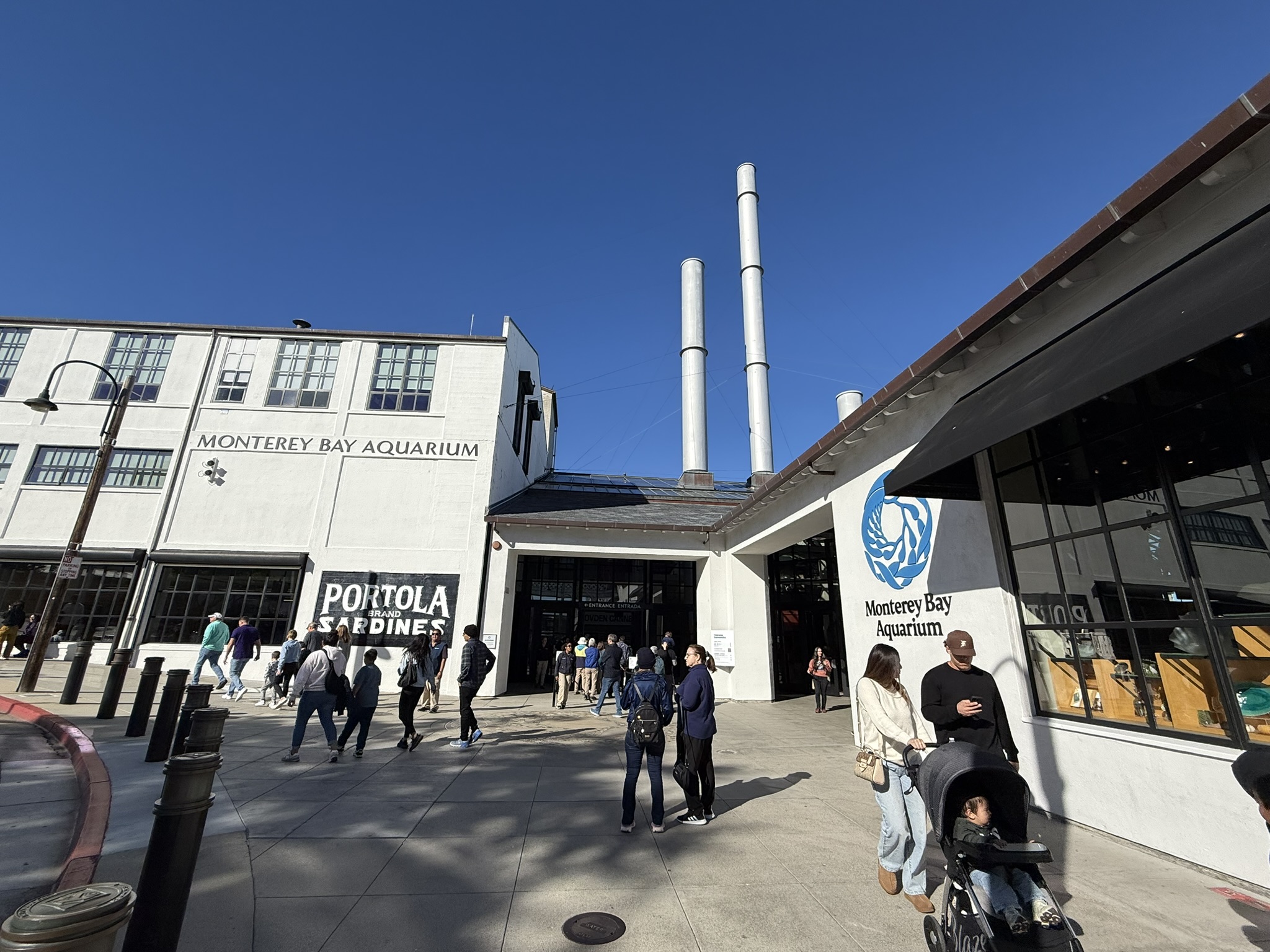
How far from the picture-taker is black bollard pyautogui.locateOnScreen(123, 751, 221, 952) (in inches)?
109

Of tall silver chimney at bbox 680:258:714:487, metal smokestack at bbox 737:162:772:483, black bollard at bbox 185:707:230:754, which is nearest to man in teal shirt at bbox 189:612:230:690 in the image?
black bollard at bbox 185:707:230:754

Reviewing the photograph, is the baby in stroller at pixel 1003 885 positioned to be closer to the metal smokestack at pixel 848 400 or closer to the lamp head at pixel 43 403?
the lamp head at pixel 43 403

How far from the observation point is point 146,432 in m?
16.9

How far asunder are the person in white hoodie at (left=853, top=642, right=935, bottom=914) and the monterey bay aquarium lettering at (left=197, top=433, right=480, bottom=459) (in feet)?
48.1

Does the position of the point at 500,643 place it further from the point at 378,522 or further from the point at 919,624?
the point at 919,624

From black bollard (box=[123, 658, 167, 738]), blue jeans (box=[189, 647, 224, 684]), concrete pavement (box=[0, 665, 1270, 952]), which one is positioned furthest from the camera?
blue jeans (box=[189, 647, 224, 684])

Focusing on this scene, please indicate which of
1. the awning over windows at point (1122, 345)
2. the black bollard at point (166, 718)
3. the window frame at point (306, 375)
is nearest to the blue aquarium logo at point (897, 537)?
the awning over windows at point (1122, 345)

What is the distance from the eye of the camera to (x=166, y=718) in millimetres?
7039

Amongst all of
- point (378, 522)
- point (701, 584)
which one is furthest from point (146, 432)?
point (701, 584)

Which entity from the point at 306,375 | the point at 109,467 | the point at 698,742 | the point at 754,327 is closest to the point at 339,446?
the point at 306,375

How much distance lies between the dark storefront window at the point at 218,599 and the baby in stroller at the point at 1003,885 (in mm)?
16592

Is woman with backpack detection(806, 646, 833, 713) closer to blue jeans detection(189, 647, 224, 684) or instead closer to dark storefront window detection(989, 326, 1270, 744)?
dark storefront window detection(989, 326, 1270, 744)

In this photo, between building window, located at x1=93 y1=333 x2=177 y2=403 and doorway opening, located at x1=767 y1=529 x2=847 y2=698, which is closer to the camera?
doorway opening, located at x1=767 y1=529 x2=847 y2=698

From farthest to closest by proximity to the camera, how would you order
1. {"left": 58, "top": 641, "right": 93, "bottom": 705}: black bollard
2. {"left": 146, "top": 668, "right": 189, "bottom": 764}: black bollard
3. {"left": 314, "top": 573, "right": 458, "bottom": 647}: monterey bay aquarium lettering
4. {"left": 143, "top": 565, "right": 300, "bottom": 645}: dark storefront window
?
1. {"left": 143, "top": 565, "right": 300, "bottom": 645}: dark storefront window
2. {"left": 314, "top": 573, "right": 458, "bottom": 647}: monterey bay aquarium lettering
3. {"left": 58, "top": 641, "right": 93, "bottom": 705}: black bollard
4. {"left": 146, "top": 668, "right": 189, "bottom": 764}: black bollard
